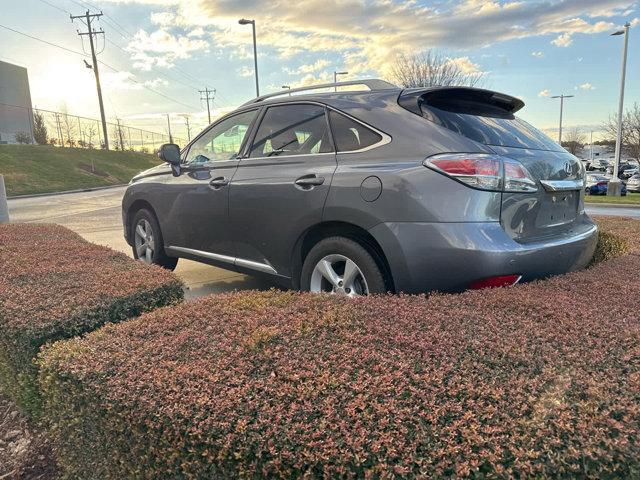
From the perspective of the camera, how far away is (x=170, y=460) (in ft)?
4.80

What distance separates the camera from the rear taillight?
2.64 metres

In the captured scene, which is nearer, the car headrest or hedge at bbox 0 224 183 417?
hedge at bbox 0 224 183 417

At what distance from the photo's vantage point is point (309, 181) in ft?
10.6

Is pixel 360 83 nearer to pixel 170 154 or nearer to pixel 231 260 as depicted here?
pixel 231 260

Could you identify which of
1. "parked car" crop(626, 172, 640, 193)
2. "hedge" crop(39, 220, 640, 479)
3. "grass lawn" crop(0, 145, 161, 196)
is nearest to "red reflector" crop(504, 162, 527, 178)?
"hedge" crop(39, 220, 640, 479)

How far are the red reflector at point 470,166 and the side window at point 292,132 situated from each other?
899 mm

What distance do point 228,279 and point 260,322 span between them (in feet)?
11.0

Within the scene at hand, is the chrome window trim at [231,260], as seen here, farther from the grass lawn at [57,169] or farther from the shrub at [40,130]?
the shrub at [40,130]

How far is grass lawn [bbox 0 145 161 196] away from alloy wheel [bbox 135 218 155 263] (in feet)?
81.0

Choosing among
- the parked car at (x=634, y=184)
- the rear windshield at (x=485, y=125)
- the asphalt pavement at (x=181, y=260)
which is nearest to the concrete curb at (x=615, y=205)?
the asphalt pavement at (x=181, y=260)

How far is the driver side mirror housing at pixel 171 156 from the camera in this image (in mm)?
4625

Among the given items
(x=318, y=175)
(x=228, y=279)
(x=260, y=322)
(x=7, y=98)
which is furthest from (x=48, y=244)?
(x=7, y=98)

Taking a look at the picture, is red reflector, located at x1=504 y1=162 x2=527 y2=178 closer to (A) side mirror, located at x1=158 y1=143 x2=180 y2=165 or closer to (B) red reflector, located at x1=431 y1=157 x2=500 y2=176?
(B) red reflector, located at x1=431 y1=157 x2=500 y2=176

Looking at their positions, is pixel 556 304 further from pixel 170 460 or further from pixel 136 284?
pixel 136 284
